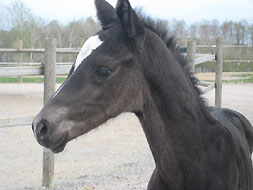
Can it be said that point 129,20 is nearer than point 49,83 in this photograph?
Yes

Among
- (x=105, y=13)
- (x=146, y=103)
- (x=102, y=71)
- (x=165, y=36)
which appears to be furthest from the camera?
(x=165, y=36)

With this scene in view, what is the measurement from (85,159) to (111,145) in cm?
98

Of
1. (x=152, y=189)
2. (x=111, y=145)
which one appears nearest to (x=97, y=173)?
(x=111, y=145)

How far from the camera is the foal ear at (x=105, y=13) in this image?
2.11 meters

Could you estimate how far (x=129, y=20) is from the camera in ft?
6.23

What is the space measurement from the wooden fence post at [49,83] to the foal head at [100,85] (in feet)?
8.17

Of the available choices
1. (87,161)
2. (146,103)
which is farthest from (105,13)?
(87,161)

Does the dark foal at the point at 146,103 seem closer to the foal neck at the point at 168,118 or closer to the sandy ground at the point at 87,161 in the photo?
the foal neck at the point at 168,118

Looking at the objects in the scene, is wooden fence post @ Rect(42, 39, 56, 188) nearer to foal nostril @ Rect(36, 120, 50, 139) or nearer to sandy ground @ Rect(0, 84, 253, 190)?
sandy ground @ Rect(0, 84, 253, 190)

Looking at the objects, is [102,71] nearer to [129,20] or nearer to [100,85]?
[100,85]

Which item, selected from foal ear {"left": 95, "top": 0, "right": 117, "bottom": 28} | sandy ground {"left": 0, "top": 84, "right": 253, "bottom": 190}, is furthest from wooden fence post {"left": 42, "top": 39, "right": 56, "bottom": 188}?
foal ear {"left": 95, "top": 0, "right": 117, "bottom": 28}

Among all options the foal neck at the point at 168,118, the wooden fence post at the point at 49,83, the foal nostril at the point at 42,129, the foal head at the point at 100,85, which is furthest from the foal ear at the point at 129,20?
the wooden fence post at the point at 49,83

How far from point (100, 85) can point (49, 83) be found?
261cm

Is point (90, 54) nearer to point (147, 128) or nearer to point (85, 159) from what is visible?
point (147, 128)
